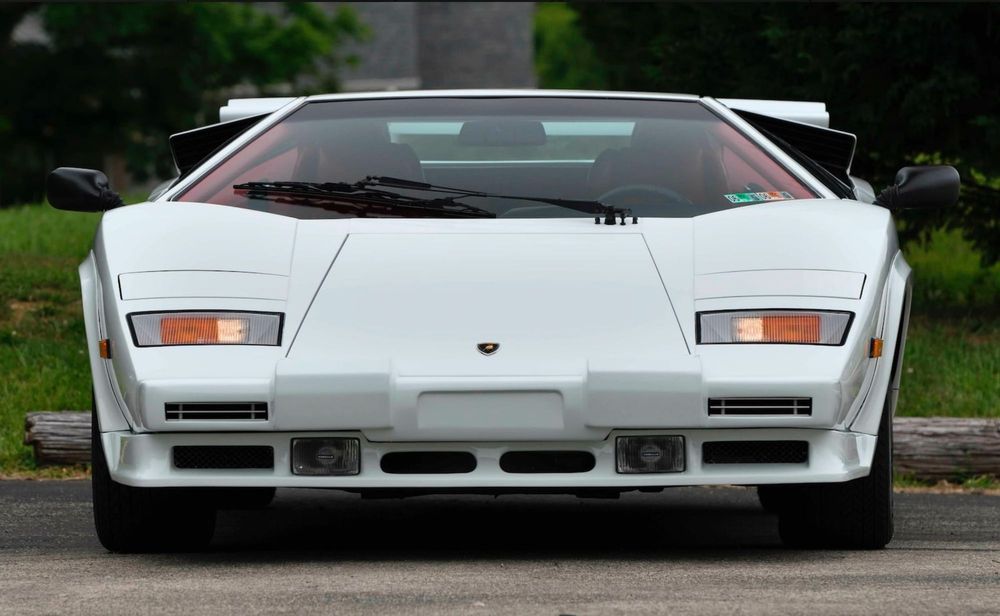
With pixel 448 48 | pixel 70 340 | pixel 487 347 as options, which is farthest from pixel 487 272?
pixel 448 48

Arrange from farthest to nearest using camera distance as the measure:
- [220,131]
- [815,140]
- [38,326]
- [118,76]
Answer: [118,76]
[38,326]
[220,131]
[815,140]

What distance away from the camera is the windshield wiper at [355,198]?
542cm

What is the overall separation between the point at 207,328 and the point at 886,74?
8.40 metres

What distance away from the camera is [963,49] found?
39.4 ft

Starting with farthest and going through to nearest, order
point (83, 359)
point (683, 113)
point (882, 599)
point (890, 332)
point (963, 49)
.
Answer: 1. point (963, 49)
2. point (83, 359)
3. point (683, 113)
4. point (890, 332)
5. point (882, 599)

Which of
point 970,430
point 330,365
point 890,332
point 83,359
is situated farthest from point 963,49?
point 330,365

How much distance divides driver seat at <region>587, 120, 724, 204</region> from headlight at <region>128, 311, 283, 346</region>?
1.29 meters

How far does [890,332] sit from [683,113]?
1324mm

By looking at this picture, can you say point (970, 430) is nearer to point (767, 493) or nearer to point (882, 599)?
point (767, 493)

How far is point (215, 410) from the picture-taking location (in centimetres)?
478

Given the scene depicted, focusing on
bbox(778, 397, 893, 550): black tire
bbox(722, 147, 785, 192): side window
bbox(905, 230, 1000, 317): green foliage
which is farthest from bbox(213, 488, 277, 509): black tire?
bbox(905, 230, 1000, 317): green foliage

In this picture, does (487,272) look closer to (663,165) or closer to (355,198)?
(355,198)

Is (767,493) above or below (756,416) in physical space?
below

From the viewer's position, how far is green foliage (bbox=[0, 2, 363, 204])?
104 ft
